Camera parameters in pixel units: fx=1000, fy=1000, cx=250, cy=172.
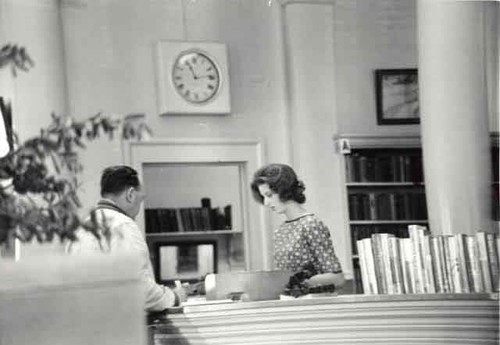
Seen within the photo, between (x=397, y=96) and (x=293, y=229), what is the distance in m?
3.56

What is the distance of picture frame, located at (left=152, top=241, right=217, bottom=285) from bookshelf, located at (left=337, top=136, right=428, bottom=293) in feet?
3.46

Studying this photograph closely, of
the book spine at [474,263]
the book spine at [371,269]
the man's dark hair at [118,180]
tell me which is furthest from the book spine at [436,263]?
the man's dark hair at [118,180]

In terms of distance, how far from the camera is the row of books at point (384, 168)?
696cm

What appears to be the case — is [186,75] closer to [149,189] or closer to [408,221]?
[149,189]

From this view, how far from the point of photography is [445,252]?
12.3ft

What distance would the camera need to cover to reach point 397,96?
711 cm

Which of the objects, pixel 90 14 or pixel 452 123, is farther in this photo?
pixel 90 14

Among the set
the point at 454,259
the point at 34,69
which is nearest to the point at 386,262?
the point at 454,259

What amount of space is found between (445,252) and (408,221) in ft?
10.9

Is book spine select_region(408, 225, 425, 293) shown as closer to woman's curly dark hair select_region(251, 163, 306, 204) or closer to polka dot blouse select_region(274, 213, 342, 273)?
polka dot blouse select_region(274, 213, 342, 273)

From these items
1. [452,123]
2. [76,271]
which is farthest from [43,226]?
[452,123]

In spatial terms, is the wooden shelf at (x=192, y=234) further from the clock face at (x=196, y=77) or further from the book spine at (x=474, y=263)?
the book spine at (x=474, y=263)

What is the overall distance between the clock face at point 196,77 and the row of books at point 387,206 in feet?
4.12

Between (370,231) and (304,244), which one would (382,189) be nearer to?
(370,231)
